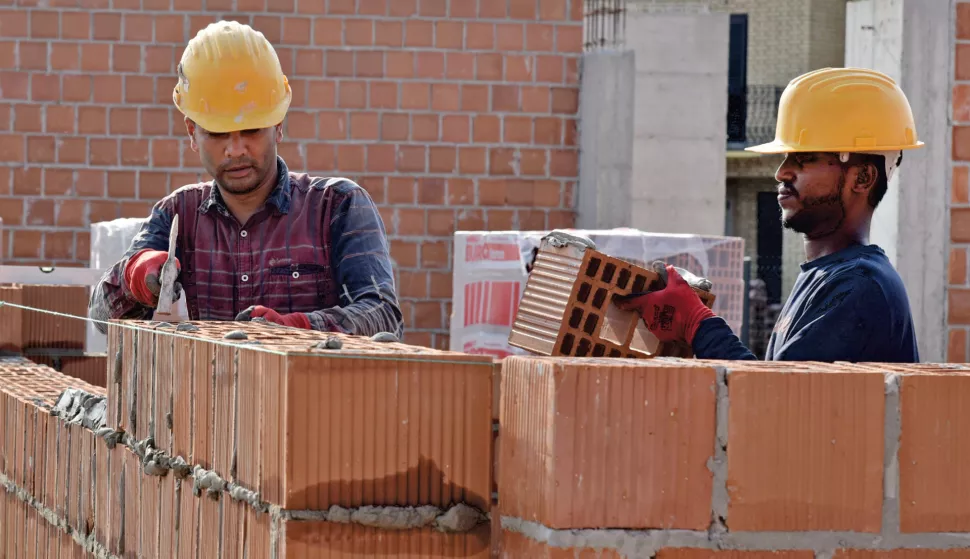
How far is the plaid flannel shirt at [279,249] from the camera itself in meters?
3.81

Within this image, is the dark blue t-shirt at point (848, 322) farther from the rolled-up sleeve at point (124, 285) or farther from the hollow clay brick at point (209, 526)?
the rolled-up sleeve at point (124, 285)

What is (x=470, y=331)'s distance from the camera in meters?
6.27

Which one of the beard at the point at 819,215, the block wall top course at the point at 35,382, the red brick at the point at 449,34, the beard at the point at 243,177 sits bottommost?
the block wall top course at the point at 35,382

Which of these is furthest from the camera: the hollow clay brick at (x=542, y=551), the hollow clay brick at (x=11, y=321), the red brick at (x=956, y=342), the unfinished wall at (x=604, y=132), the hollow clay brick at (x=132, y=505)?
the unfinished wall at (x=604, y=132)

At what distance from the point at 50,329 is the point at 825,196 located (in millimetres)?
2876

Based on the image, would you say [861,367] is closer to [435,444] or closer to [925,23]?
[435,444]

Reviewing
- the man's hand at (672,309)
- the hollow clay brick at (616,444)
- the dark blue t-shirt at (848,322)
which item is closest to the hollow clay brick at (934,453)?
the hollow clay brick at (616,444)

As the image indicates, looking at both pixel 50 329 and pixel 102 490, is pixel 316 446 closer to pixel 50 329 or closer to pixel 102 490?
pixel 102 490

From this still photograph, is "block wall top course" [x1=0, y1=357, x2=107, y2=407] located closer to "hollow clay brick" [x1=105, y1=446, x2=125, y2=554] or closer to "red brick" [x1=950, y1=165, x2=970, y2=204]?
"hollow clay brick" [x1=105, y1=446, x2=125, y2=554]

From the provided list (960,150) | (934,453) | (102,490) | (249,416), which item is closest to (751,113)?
(960,150)

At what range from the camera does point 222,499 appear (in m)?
2.45

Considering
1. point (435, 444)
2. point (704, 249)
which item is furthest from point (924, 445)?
point (704, 249)

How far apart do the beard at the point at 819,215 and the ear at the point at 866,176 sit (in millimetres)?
41

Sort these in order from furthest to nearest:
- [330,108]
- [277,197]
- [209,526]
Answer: [330,108]
[277,197]
[209,526]
